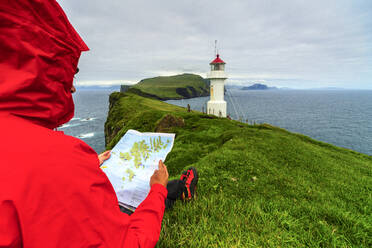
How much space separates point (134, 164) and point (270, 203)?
3094 mm

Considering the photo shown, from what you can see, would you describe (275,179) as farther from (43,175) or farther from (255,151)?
(43,175)

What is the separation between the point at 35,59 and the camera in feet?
3.63

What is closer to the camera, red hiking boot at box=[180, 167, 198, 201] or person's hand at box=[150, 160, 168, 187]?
person's hand at box=[150, 160, 168, 187]

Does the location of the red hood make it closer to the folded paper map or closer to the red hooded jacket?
the red hooded jacket

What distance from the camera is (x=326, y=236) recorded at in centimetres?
276

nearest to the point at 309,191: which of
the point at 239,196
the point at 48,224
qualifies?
the point at 239,196

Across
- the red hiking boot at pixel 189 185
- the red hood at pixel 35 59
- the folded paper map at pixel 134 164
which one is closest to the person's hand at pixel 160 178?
the folded paper map at pixel 134 164

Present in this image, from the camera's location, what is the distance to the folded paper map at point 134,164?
8.14ft

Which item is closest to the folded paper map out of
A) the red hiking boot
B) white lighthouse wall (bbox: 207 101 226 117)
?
the red hiking boot

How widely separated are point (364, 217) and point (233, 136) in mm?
6620

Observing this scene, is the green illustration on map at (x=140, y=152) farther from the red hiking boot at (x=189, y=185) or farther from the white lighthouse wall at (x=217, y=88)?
the white lighthouse wall at (x=217, y=88)

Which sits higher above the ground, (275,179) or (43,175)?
(43,175)

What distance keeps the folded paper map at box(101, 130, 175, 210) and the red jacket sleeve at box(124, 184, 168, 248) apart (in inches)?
29.8

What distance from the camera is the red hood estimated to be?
40.1 inches
